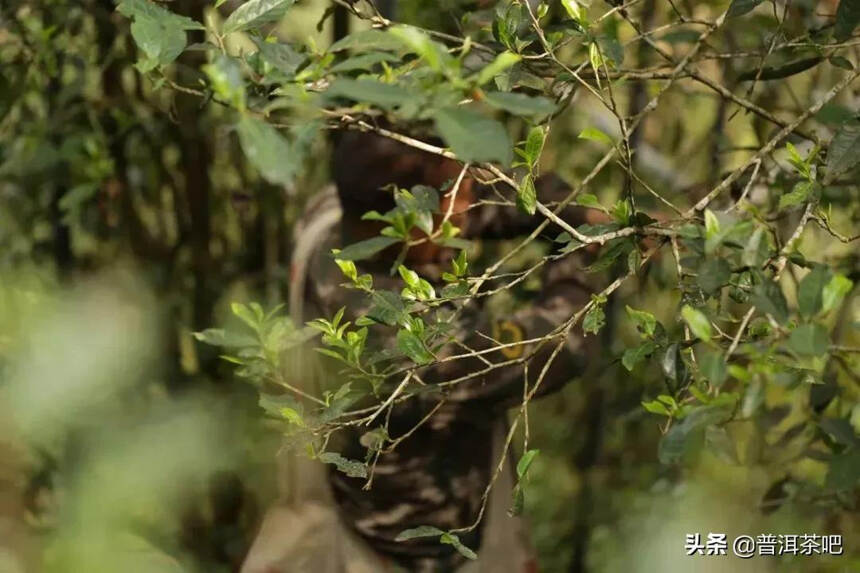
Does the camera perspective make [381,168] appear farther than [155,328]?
No

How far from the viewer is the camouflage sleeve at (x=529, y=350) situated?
32.9 inches

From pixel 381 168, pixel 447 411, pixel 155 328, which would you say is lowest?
pixel 155 328

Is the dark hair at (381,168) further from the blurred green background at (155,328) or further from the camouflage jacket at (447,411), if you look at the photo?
the blurred green background at (155,328)

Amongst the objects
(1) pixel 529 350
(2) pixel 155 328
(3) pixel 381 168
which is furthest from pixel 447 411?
(2) pixel 155 328

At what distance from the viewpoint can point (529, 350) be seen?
2.71 ft

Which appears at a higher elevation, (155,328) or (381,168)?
(381,168)

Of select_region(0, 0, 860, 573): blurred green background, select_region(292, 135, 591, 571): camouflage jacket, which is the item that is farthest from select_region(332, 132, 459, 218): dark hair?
select_region(0, 0, 860, 573): blurred green background

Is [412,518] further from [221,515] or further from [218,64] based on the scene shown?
[221,515]

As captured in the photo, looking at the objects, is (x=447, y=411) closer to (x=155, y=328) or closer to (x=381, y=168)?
(x=381, y=168)

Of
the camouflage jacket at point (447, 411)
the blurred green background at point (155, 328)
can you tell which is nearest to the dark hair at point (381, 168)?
the camouflage jacket at point (447, 411)

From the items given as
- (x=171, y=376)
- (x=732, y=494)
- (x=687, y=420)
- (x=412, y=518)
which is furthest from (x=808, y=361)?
(x=171, y=376)

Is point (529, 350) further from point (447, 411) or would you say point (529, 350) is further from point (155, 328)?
point (155, 328)

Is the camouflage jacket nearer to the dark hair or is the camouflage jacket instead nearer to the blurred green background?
the dark hair

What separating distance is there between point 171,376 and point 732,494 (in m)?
0.88
